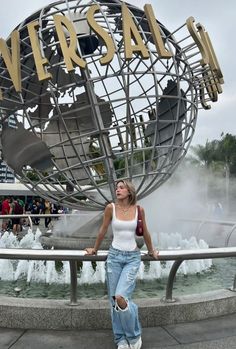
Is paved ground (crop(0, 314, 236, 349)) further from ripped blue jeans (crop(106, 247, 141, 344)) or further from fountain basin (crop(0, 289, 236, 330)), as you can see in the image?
ripped blue jeans (crop(106, 247, 141, 344))

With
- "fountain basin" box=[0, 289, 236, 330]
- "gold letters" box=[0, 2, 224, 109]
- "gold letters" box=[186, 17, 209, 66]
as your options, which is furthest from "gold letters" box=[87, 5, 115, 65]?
"fountain basin" box=[0, 289, 236, 330]

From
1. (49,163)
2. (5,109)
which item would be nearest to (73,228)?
(49,163)

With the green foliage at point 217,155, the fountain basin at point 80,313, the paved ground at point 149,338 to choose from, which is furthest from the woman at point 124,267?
the green foliage at point 217,155

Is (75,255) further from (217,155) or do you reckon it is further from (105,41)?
(217,155)

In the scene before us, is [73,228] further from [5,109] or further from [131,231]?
[131,231]

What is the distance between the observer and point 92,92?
252 inches

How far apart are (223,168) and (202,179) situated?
13.0m

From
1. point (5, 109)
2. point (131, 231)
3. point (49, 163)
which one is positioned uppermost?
point (5, 109)

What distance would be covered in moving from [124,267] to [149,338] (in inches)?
30.3

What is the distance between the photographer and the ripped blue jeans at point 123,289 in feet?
10.7

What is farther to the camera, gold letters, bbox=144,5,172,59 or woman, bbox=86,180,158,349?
gold letters, bbox=144,5,172,59

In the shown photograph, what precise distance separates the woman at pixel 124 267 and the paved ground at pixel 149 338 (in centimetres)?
24

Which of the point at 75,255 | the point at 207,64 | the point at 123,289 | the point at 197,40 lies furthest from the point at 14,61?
the point at 123,289

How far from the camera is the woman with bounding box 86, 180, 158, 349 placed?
326cm
